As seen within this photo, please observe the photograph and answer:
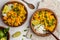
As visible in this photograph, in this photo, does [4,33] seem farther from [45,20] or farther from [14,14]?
[45,20]

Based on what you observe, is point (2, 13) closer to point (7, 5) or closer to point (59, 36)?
point (7, 5)

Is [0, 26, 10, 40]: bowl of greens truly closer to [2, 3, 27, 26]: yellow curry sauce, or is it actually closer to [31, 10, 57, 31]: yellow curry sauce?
[2, 3, 27, 26]: yellow curry sauce

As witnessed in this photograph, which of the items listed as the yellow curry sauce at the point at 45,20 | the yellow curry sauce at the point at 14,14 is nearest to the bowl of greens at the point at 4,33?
the yellow curry sauce at the point at 14,14

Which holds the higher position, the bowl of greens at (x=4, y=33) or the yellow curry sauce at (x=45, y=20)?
the yellow curry sauce at (x=45, y=20)

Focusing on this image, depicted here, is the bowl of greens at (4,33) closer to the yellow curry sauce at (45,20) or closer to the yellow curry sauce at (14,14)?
the yellow curry sauce at (14,14)

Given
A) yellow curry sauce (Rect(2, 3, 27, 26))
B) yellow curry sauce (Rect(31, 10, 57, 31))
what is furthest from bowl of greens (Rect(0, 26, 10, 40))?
yellow curry sauce (Rect(31, 10, 57, 31))

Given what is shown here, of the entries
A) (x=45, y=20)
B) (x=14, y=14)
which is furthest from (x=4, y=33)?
(x=45, y=20)
